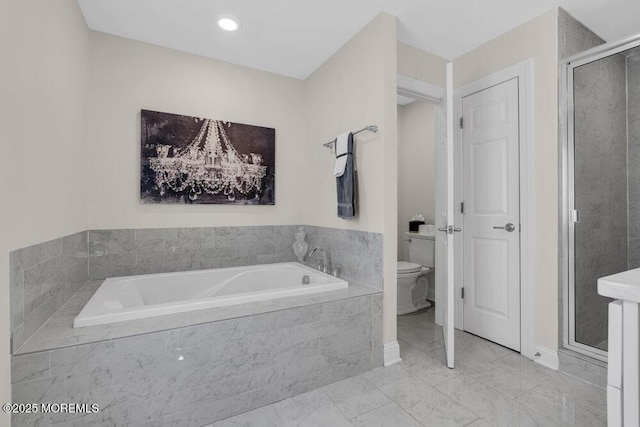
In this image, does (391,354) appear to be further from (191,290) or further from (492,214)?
(191,290)

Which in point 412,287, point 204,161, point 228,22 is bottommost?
point 412,287

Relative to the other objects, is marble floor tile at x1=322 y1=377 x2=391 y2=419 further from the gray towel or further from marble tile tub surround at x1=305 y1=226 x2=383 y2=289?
the gray towel

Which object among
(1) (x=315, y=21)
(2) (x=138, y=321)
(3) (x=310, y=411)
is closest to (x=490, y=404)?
(3) (x=310, y=411)

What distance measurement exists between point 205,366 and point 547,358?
2.19 metres

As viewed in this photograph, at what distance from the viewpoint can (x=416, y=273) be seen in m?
3.04

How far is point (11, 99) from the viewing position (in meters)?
1.16

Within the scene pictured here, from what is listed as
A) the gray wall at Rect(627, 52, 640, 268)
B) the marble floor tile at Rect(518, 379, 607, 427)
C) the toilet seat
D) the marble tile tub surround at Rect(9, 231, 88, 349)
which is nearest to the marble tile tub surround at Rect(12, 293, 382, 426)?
the marble tile tub surround at Rect(9, 231, 88, 349)

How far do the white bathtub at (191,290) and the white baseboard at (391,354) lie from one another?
526mm

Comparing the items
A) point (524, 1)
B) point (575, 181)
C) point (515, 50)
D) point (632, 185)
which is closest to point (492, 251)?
point (575, 181)

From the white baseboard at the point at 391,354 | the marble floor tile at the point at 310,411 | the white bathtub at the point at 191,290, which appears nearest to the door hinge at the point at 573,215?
the white baseboard at the point at 391,354

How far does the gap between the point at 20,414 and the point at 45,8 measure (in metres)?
1.80

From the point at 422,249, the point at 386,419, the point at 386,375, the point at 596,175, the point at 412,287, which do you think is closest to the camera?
the point at 386,419

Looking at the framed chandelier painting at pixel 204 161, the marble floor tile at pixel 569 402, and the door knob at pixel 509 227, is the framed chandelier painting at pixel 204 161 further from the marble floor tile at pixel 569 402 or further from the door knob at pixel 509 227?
the marble floor tile at pixel 569 402

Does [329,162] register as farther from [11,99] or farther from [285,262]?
[11,99]
